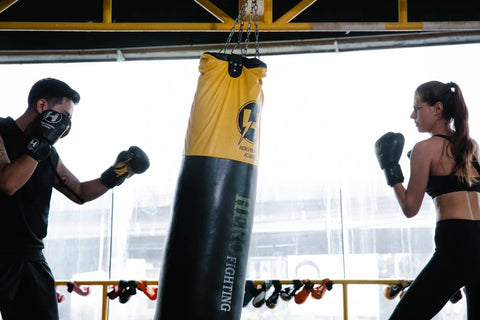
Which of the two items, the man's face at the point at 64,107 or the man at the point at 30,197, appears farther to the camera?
the man's face at the point at 64,107

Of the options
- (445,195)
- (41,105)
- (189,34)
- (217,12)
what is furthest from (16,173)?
(189,34)

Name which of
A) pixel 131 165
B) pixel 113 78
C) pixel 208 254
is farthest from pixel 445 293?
pixel 113 78

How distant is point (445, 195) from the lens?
218 cm

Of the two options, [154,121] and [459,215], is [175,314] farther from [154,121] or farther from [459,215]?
[154,121]

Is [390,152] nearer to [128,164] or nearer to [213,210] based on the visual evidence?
[213,210]

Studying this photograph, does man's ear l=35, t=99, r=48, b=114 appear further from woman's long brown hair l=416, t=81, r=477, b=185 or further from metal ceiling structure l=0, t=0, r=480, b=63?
metal ceiling structure l=0, t=0, r=480, b=63

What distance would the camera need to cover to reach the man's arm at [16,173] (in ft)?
7.01

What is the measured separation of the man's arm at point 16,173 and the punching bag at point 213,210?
69cm

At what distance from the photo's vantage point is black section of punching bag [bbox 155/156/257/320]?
2.33 m

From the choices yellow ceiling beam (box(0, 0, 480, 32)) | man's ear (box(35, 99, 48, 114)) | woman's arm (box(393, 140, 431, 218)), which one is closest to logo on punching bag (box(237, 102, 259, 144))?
woman's arm (box(393, 140, 431, 218))

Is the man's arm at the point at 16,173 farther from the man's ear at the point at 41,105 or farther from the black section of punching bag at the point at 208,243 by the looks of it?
the black section of punching bag at the point at 208,243

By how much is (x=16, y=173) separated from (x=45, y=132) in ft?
0.74

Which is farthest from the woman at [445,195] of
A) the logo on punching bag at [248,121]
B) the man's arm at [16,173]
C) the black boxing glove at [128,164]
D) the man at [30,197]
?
the man's arm at [16,173]

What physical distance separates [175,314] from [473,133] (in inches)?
131
